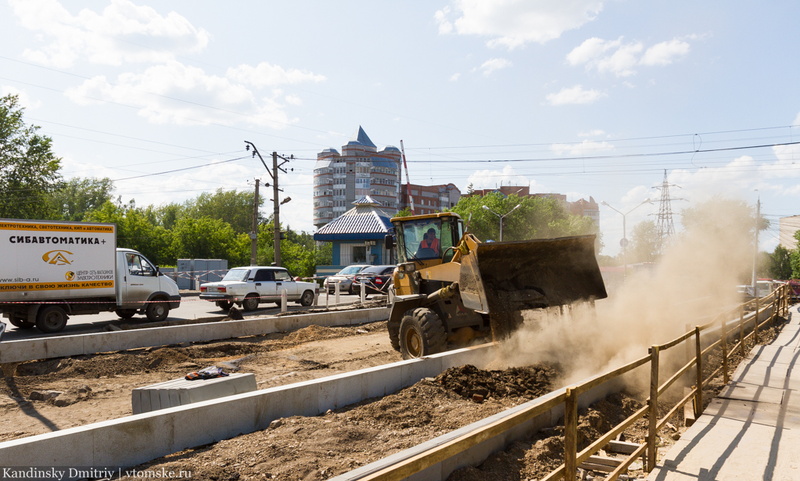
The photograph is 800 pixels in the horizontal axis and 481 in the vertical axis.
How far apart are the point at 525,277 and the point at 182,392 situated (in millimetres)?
5500

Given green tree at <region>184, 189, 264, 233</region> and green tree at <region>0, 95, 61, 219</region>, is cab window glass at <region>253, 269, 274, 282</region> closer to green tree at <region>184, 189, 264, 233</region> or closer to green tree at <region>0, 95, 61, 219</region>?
green tree at <region>0, 95, 61, 219</region>

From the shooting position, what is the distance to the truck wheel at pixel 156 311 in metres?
18.9

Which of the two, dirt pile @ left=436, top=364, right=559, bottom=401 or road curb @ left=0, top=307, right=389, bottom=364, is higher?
road curb @ left=0, top=307, right=389, bottom=364

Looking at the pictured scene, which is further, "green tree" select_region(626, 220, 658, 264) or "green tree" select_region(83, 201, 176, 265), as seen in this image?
"green tree" select_region(83, 201, 176, 265)

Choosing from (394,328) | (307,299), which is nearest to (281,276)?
(307,299)

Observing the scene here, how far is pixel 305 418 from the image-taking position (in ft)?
21.3

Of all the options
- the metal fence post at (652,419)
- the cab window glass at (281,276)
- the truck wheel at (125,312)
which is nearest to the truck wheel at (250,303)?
the cab window glass at (281,276)

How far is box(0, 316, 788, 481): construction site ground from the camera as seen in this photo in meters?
5.19

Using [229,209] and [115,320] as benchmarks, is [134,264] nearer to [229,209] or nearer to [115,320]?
[115,320]

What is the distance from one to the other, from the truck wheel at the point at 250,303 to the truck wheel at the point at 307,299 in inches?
101

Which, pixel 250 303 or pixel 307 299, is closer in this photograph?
pixel 250 303

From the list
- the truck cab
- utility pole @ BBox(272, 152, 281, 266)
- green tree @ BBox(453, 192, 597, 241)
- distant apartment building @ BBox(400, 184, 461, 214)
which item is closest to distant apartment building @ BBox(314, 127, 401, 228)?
distant apartment building @ BBox(400, 184, 461, 214)

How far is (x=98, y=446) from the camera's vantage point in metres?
5.08

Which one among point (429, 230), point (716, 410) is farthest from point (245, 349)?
point (716, 410)
